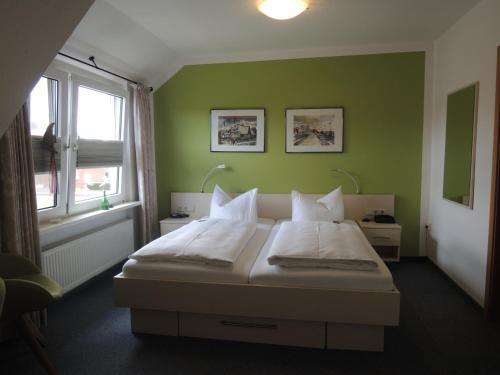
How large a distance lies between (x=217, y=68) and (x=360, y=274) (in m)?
3.24

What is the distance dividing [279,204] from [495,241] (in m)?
2.32

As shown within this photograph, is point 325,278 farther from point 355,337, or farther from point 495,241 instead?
point 495,241

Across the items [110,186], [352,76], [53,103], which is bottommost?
[110,186]

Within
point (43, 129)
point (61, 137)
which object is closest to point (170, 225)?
point (61, 137)

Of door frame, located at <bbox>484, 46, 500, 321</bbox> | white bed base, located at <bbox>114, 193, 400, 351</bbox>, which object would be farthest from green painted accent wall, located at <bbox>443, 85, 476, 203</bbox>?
white bed base, located at <bbox>114, 193, 400, 351</bbox>

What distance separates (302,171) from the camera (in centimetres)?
443

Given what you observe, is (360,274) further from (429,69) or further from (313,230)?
(429,69)

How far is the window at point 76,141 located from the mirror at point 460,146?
145 inches

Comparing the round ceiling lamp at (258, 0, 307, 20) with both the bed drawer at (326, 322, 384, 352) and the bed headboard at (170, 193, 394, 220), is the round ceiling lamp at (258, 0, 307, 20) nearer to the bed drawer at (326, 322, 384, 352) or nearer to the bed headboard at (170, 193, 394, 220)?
the bed headboard at (170, 193, 394, 220)

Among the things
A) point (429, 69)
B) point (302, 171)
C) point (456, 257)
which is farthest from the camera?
point (302, 171)

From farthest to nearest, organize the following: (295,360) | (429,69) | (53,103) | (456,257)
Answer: (429,69)
(456,257)
(53,103)
(295,360)

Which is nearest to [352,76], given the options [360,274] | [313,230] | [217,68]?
[217,68]

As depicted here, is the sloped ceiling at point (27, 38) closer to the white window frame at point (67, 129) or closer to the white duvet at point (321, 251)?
the white window frame at point (67, 129)

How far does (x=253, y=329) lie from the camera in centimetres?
Answer: 247
